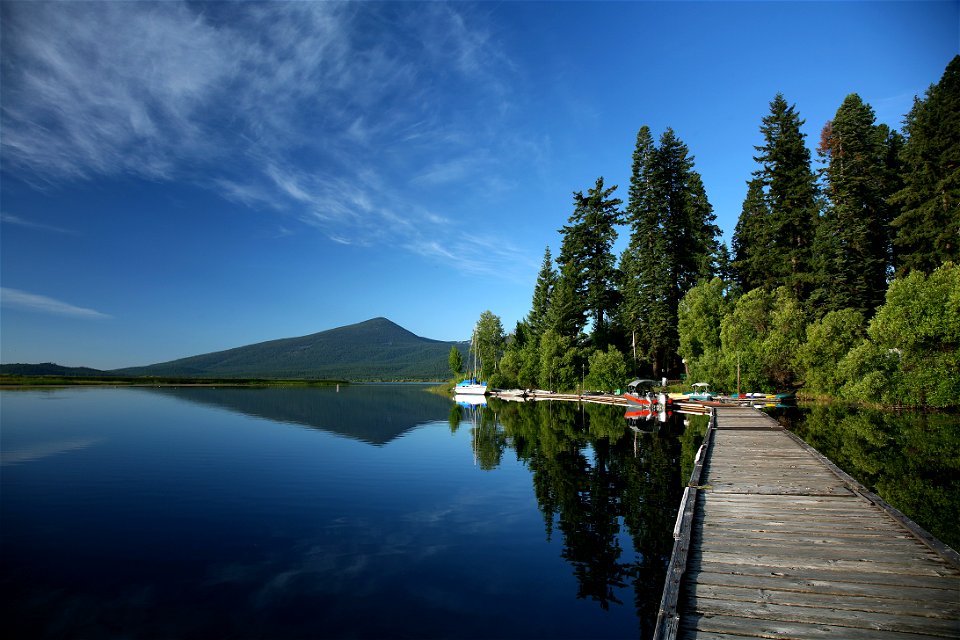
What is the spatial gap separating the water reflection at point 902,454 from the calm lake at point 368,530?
12 centimetres

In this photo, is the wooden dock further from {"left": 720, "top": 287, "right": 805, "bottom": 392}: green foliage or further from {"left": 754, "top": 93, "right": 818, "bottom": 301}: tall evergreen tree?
{"left": 754, "top": 93, "right": 818, "bottom": 301}: tall evergreen tree

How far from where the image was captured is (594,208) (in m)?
68.8

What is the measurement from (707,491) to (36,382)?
150014mm

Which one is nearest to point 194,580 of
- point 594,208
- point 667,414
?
point 667,414

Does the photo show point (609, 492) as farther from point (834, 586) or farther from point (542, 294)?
point (542, 294)

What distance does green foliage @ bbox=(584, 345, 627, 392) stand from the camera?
59.1 metres

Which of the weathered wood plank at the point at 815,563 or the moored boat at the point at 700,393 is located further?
the moored boat at the point at 700,393

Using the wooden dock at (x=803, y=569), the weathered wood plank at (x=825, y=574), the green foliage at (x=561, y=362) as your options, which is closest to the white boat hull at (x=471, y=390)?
the green foliage at (x=561, y=362)

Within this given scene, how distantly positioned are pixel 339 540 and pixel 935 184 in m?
54.1

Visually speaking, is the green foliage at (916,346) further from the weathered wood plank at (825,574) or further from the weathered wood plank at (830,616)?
the weathered wood plank at (830,616)

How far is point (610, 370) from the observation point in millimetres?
59312

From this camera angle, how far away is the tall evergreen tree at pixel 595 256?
68.1m

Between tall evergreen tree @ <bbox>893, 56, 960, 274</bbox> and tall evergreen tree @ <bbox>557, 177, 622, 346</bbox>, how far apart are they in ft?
103

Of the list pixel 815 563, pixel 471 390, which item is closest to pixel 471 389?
pixel 471 390
